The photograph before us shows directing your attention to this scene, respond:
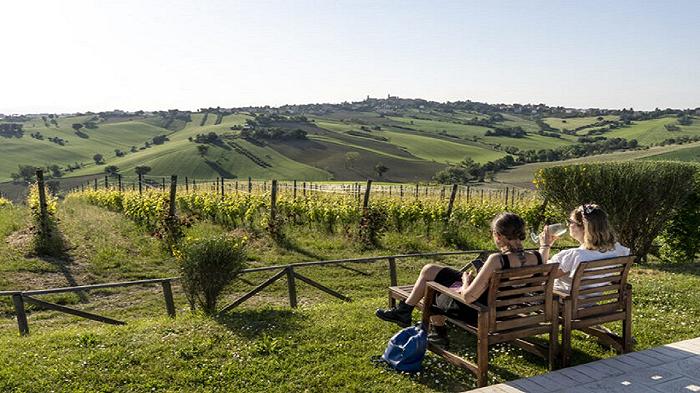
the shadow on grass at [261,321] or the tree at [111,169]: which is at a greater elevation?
the shadow on grass at [261,321]

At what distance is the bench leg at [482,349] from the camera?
4.41m

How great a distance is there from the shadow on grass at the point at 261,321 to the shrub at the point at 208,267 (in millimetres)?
360

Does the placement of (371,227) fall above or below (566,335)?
below

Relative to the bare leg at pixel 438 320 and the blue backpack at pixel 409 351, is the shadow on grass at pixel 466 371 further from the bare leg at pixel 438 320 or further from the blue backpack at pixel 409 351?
the bare leg at pixel 438 320

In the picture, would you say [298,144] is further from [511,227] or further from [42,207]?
[511,227]

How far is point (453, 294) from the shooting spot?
185 inches

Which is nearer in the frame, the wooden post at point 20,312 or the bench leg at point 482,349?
the bench leg at point 482,349

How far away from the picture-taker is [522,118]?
18288 centimetres

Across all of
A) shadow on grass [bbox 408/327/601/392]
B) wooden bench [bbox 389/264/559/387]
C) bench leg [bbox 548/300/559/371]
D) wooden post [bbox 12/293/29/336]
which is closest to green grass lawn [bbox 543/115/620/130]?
shadow on grass [bbox 408/327/601/392]

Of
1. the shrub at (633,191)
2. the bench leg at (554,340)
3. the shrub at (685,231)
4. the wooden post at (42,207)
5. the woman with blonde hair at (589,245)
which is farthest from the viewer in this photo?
the wooden post at (42,207)

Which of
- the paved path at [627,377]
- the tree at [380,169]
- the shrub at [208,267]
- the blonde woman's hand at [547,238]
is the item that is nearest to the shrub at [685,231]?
the paved path at [627,377]

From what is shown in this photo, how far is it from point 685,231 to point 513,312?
30.8 ft

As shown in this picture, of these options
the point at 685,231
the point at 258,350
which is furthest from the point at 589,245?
the point at 685,231

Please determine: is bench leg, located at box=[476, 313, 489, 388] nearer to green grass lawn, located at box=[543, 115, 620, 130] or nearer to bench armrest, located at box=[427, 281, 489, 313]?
bench armrest, located at box=[427, 281, 489, 313]
